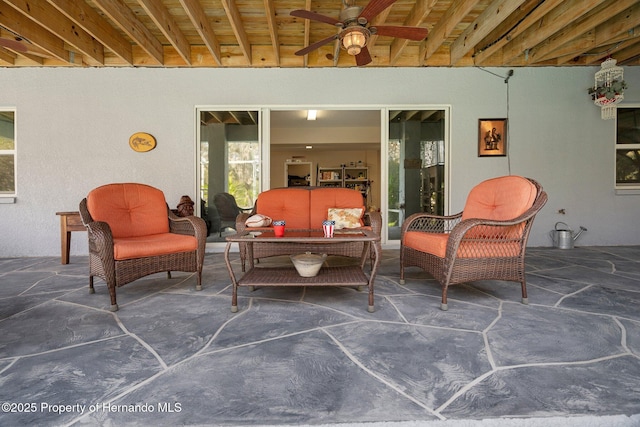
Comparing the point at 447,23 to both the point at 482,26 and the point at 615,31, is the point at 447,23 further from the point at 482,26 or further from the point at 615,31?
the point at 615,31

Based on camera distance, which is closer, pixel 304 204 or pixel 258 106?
pixel 304 204

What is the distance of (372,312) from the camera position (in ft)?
6.83

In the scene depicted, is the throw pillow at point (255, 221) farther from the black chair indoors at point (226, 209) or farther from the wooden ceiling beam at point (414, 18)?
the wooden ceiling beam at point (414, 18)

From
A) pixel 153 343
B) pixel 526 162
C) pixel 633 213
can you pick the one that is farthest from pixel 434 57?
pixel 153 343

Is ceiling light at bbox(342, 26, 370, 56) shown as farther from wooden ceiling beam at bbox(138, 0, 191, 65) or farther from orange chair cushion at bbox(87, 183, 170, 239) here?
orange chair cushion at bbox(87, 183, 170, 239)

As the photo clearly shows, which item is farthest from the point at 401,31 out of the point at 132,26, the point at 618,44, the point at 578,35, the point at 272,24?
the point at 618,44

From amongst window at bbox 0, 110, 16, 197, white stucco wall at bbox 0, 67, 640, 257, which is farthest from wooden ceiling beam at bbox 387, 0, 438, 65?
window at bbox 0, 110, 16, 197

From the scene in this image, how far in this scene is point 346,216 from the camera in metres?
3.19

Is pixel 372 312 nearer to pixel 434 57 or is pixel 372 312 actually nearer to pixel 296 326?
pixel 296 326

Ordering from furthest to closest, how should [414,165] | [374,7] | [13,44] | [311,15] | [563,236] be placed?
[414,165], [563,236], [13,44], [311,15], [374,7]

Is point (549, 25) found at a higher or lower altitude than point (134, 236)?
higher

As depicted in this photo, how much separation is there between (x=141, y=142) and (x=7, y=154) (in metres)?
1.87

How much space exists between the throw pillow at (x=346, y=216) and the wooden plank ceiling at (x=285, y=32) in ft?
6.64

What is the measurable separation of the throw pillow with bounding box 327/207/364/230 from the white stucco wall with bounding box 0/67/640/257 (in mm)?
2038
